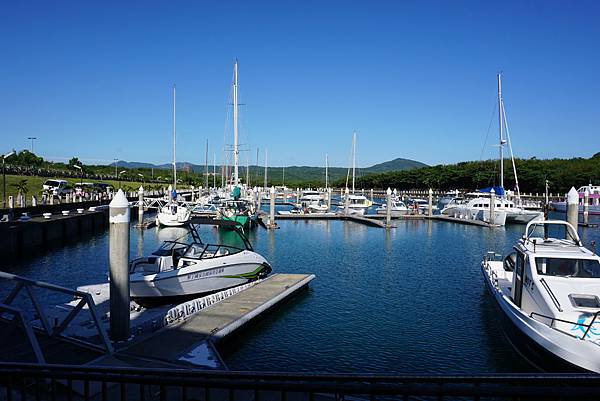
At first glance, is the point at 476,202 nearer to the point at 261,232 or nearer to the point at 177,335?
the point at 261,232

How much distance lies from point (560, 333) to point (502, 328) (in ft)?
17.1

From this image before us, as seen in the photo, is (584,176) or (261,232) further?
(584,176)

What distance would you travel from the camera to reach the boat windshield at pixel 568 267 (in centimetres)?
1443

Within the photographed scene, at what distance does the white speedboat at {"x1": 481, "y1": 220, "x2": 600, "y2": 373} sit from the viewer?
11711 mm

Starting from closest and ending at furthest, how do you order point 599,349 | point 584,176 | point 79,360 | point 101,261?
point 79,360, point 599,349, point 101,261, point 584,176

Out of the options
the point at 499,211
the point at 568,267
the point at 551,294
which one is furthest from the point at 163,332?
the point at 499,211

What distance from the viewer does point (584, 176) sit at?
346ft

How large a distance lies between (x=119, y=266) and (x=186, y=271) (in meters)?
6.27

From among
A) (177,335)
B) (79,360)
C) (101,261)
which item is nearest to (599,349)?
(177,335)

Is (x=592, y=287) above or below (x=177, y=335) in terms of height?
above

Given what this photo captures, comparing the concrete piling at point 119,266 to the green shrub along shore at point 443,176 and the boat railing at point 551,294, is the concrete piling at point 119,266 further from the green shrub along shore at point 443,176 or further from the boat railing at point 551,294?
the green shrub along shore at point 443,176

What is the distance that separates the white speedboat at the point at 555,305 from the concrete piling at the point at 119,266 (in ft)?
33.0

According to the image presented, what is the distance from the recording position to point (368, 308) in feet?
65.6

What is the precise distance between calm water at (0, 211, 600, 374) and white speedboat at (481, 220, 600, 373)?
1329 mm
